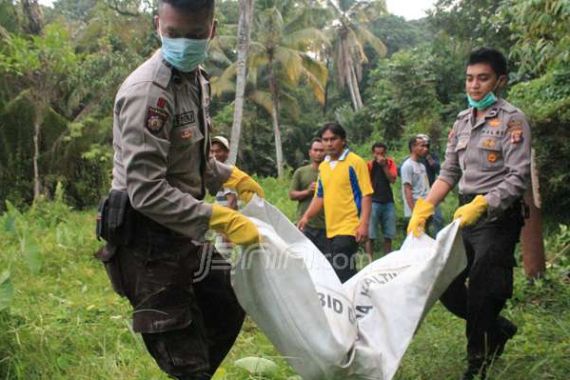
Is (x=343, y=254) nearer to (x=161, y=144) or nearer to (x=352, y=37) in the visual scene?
(x=161, y=144)

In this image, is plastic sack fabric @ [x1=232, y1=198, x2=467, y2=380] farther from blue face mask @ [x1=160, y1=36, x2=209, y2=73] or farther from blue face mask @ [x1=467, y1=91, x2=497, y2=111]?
blue face mask @ [x1=467, y1=91, x2=497, y2=111]

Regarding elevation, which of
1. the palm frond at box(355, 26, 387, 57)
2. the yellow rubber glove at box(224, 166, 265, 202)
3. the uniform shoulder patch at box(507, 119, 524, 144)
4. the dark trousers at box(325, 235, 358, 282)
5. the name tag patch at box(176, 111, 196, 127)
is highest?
the palm frond at box(355, 26, 387, 57)

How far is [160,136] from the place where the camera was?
2068 mm

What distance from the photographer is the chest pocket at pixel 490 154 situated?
303cm

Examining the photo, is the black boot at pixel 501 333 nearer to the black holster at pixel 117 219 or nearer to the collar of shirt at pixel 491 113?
the collar of shirt at pixel 491 113

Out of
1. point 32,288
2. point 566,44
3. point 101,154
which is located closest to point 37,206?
point 101,154

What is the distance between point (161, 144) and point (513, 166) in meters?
1.66

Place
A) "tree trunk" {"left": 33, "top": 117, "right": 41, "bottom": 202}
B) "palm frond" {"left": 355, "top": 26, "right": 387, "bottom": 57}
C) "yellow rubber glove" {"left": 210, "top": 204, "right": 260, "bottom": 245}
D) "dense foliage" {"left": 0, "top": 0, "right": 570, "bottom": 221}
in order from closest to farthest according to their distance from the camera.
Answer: "yellow rubber glove" {"left": 210, "top": 204, "right": 260, "bottom": 245}
"dense foliage" {"left": 0, "top": 0, "right": 570, "bottom": 221}
"tree trunk" {"left": 33, "top": 117, "right": 41, "bottom": 202}
"palm frond" {"left": 355, "top": 26, "right": 387, "bottom": 57}

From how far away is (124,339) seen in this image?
13.1ft

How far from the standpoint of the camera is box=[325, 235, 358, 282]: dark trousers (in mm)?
4691

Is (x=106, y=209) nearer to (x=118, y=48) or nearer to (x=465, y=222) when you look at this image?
(x=465, y=222)

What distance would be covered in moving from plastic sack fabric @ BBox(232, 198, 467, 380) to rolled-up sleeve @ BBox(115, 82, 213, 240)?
286mm

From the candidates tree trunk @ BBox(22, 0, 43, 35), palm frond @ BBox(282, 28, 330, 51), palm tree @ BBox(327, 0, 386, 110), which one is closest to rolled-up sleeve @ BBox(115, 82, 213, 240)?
tree trunk @ BBox(22, 0, 43, 35)

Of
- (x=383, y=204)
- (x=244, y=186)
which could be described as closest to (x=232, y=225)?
(x=244, y=186)
